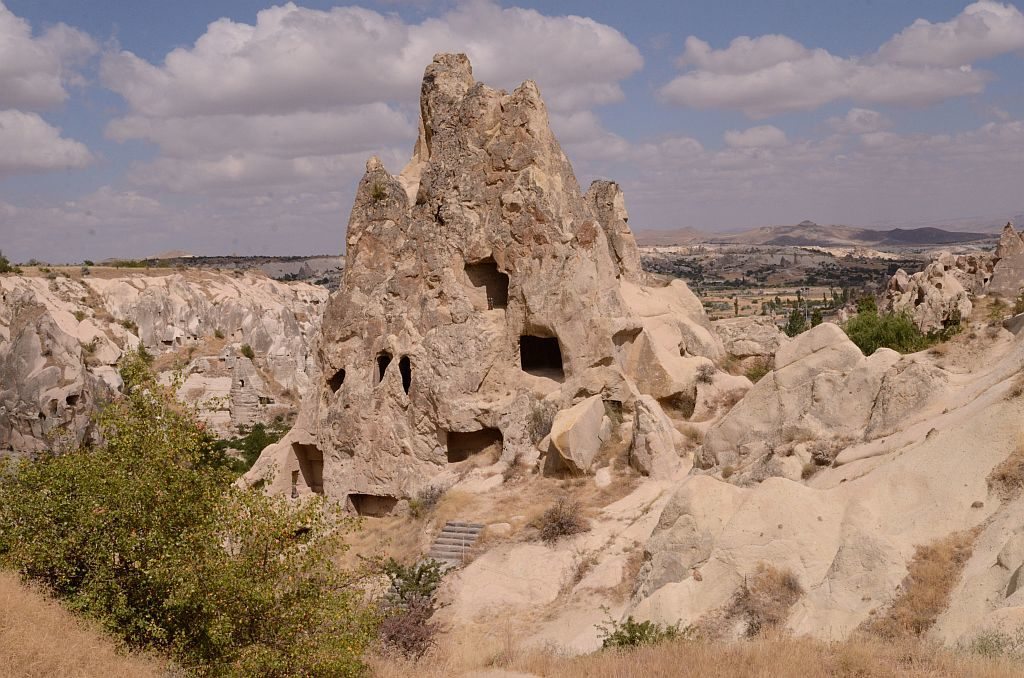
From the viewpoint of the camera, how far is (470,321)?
17.8m

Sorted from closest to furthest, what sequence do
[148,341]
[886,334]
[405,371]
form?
[405,371], [886,334], [148,341]

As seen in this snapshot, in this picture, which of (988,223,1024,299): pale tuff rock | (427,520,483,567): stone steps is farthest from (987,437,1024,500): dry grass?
(988,223,1024,299): pale tuff rock

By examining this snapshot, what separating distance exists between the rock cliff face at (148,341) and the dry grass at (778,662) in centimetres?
736

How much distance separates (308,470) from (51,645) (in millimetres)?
12690

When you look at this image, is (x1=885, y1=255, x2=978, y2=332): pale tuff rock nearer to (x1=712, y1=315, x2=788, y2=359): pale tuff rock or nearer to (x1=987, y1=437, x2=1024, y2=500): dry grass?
(x1=712, y1=315, x2=788, y2=359): pale tuff rock

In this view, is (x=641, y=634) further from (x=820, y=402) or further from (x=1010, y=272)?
(x=1010, y=272)

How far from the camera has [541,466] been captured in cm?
1603

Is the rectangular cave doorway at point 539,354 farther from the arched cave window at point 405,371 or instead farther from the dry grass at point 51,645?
the dry grass at point 51,645

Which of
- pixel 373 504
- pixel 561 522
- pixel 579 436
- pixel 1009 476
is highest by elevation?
pixel 1009 476

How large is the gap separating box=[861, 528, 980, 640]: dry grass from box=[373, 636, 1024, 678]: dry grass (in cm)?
33

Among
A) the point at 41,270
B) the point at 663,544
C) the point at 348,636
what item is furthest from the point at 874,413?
the point at 41,270

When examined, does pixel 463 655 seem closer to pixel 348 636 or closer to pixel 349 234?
pixel 348 636

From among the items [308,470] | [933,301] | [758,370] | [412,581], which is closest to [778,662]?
[412,581]

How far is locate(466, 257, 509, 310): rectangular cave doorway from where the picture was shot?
724 inches
